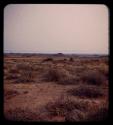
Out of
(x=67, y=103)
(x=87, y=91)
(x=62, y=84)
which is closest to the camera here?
(x=67, y=103)

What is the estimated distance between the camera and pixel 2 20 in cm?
233

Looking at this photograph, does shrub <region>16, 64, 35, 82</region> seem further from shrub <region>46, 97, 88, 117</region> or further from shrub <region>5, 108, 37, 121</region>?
shrub <region>5, 108, 37, 121</region>

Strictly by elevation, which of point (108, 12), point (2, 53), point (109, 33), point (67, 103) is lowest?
point (67, 103)

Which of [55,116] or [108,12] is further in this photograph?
[55,116]

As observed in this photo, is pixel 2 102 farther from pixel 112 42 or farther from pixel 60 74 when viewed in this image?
pixel 60 74

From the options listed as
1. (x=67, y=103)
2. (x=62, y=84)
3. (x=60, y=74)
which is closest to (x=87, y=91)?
(x=67, y=103)

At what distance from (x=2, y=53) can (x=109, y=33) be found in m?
0.99

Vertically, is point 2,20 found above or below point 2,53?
above

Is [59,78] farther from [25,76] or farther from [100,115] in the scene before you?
[100,115]

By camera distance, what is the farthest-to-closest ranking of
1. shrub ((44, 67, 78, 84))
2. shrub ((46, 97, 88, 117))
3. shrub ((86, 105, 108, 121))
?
shrub ((44, 67, 78, 84))
shrub ((46, 97, 88, 117))
shrub ((86, 105, 108, 121))

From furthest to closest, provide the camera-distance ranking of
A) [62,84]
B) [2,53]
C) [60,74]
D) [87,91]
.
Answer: [60,74]
[62,84]
[87,91]
[2,53]

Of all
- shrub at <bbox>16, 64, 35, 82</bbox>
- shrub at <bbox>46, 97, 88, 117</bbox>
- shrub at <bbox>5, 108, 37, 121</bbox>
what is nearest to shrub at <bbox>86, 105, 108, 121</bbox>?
shrub at <bbox>5, 108, 37, 121</bbox>

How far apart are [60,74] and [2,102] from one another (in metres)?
7.00

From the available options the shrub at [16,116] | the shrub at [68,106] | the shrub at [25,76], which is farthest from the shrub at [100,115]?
the shrub at [25,76]
